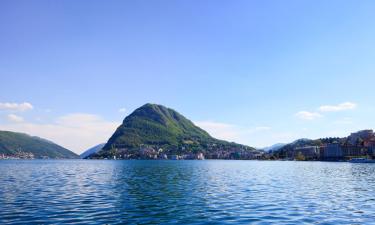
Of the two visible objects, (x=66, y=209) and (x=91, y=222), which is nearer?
(x=91, y=222)

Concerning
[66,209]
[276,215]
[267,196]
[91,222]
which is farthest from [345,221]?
[66,209]

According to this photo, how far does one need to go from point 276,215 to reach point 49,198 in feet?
105

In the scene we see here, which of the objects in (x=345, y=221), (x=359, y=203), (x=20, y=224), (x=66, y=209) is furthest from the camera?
(x=359, y=203)

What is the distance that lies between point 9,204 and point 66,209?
9.18 m

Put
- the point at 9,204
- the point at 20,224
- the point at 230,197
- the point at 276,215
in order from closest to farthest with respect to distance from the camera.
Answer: the point at 20,224
the point at 276,215
the point at 9,204
the point at 230,197

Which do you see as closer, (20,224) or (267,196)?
(20,224)

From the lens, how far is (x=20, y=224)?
1235 inches

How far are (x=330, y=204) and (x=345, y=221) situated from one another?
→ 11519 millimetres

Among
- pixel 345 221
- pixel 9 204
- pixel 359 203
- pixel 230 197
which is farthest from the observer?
pixel 230 197

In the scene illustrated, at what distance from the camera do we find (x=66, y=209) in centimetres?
3944

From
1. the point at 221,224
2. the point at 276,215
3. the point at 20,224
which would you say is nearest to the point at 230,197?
the point at 276,215

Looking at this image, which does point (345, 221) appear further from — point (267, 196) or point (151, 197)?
point (151, 197)

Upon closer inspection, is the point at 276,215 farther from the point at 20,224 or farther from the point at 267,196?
the point at 20,224

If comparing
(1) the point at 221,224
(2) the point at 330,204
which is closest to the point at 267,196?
(2) the point at 330,204
